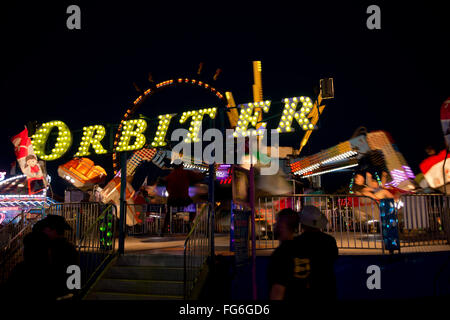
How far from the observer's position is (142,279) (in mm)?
7258

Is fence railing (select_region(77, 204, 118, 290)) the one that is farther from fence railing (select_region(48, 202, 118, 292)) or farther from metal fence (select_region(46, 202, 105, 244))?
metal fence (select_region(46, 202, 105, 244))

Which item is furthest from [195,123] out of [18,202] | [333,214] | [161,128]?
[18,202]

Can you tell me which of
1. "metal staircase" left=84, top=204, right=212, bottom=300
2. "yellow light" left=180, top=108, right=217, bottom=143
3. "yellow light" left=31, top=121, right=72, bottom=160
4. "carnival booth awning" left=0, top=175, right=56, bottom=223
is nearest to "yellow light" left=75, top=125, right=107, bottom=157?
"yellow light" left=31, top=121, right=72, bottom=160

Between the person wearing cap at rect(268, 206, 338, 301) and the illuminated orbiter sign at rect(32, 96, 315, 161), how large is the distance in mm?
4952

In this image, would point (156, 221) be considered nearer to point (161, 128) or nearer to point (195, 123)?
point (161, 128)

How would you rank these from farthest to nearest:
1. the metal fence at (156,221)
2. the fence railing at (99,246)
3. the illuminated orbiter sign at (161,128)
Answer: the metal fence at (156,221)
the illuminated orbiter sign at (161,128)
the fence railing at (99,246)

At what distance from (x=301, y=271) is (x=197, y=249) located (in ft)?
13.3

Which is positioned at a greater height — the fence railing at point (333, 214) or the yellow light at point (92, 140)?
the yellow light at point (92, 140)

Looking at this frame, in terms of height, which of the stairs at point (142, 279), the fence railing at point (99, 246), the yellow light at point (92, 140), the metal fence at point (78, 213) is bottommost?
the stairs at point (142, 279)

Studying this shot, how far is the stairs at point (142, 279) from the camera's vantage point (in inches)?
263

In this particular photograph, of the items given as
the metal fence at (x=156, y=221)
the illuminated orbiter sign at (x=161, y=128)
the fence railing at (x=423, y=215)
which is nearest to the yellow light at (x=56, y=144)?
the illuminated orbiter sign at (x=161, y=128)

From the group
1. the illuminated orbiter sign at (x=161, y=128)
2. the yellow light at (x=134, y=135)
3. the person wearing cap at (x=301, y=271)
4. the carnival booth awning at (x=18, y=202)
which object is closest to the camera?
the person wearing cap at (x=301, y=271)

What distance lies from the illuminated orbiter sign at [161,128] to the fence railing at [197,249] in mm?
2306

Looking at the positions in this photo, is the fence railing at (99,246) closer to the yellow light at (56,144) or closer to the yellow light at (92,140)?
the yellow light at (92,140)
